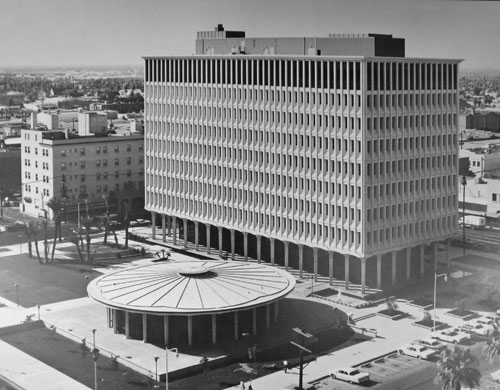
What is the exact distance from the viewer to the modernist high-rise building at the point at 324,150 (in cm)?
4025

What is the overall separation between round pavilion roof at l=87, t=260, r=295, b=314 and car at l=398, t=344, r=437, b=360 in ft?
16.9

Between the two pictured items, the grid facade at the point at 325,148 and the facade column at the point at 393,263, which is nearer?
the grid facade at the point at 325,148

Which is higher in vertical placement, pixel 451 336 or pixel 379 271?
pixel 379 271

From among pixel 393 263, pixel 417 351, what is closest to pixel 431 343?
pixel 417 351

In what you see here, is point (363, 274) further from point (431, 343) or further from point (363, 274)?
point (431, 343)

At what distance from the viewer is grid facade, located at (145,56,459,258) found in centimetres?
4019

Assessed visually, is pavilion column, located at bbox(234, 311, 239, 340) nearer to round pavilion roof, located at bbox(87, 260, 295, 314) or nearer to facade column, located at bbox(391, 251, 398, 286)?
round pavilion roof, located at bbox(87, 260, 295, 314)

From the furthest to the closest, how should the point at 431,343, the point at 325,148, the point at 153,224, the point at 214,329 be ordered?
1. the point at 153,224
2. the point at 325,148
3. the point at 214,329
4. the point at 431,343

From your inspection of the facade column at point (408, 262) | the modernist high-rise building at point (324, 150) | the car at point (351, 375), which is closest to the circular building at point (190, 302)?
the car at point (351, 375)

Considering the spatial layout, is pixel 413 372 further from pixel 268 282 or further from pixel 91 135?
pixel 91 135

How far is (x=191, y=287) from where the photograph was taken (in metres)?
35.3

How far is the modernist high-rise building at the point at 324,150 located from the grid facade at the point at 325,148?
0.05m

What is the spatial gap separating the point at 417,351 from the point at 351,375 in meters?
3.58

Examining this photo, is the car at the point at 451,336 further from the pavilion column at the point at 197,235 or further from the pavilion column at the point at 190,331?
the pavilion column at the point at 197,235
